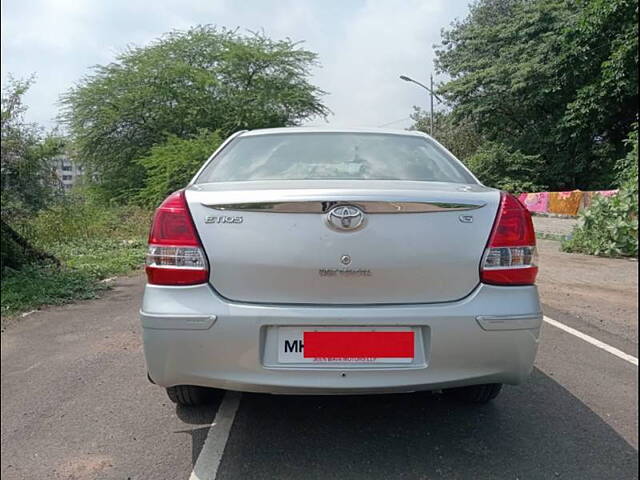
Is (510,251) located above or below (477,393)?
above

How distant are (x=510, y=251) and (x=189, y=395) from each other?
5.44 feet

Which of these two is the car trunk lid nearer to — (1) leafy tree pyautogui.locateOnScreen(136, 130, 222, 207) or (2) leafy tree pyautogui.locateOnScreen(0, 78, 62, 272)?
(2) leafy tree pyautogui.locateOnScreen(0, 78, 62, 272)

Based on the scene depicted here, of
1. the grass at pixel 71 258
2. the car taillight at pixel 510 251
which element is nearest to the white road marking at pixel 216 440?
the grass at pixel 71 258

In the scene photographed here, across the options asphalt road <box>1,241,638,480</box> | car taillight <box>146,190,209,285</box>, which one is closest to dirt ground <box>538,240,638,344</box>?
asphalt road <box>1,241,638,480</box>

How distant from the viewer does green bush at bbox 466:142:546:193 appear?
24.4 metres

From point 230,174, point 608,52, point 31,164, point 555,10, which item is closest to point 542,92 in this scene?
point 555,10

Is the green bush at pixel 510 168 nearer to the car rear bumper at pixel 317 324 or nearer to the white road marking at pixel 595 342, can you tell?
the white road marking at pixel 595 342

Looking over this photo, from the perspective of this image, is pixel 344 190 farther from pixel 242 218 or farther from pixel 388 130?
pixel 388 130

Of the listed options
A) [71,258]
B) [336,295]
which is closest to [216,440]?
[336,295]

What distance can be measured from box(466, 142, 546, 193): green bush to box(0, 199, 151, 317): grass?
16.0m

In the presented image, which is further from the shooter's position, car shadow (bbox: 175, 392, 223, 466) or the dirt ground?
the dirt ground

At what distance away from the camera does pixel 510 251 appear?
2131 mm

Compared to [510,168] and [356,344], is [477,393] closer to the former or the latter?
[356,344]

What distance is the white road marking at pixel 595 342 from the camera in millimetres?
3824
